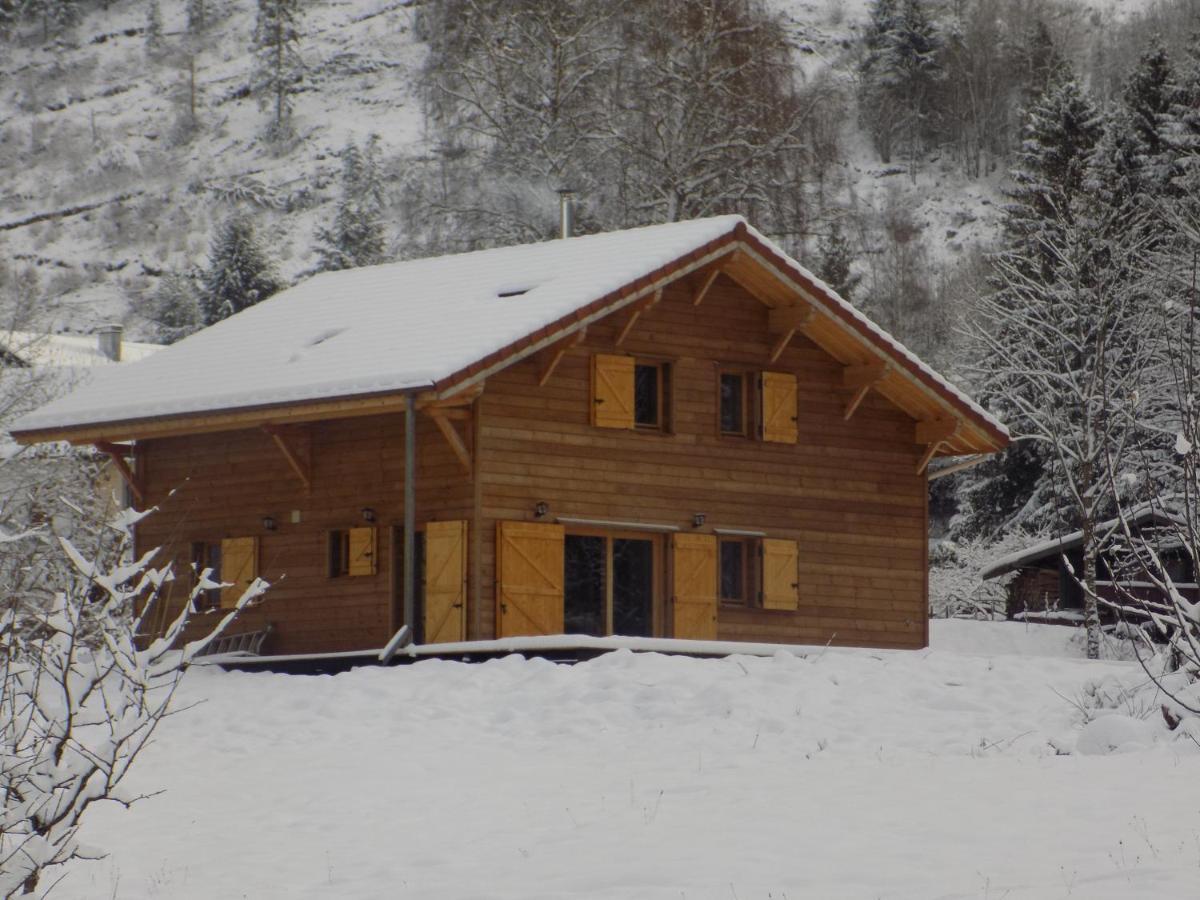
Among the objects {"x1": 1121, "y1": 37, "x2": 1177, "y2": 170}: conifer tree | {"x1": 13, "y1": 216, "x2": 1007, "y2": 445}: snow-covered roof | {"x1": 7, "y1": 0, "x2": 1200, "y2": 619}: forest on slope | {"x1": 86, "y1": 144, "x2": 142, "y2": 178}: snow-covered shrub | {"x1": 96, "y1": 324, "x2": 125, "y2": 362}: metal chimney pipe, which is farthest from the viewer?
{"x1": 86, "y1": 144, "x2": 142, "y2": 178}: snow-covered shrub

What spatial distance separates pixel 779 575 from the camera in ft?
77.0

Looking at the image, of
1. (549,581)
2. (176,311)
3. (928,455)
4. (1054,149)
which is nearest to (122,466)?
(549,581)

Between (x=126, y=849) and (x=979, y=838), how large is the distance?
16.7ft

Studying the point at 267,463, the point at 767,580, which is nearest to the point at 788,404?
the point at 767,580

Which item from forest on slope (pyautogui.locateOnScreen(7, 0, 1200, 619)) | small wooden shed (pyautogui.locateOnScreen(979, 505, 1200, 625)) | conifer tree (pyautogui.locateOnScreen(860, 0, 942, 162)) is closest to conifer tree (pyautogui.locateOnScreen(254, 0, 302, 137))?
forest on slope (pyautogui.locateOnScreen(7, 0, 1200, 619))

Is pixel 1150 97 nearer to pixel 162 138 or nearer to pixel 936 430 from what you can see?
pixel 936 430

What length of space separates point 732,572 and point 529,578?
3.24 m

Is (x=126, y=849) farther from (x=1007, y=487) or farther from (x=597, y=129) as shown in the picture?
(x=1007, y=487)

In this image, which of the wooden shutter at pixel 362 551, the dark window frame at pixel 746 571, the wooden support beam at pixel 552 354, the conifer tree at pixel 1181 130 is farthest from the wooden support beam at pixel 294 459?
the conifer tree at pixel 1181 130

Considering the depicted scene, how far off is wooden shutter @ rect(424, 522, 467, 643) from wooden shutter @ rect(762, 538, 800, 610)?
409 cm

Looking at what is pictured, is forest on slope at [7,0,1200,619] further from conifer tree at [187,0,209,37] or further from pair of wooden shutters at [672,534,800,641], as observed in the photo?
pair of wooden shutters at [672,534,800,641]

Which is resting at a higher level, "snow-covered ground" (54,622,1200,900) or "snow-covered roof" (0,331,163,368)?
"snow-covered roof" (0,331,163,368)

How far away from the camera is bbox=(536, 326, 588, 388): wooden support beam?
21.7 m

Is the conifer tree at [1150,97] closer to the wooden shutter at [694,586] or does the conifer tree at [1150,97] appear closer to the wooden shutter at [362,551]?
the wooden shutter at [694,586]
